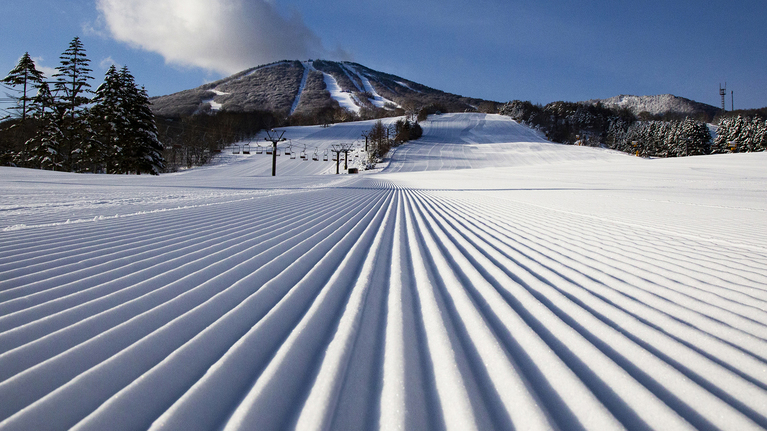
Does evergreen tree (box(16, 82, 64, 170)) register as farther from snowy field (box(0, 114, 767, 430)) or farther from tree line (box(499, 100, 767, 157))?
tree line (box(499, 100, 767, 157))

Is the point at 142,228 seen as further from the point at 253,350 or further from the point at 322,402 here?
the point at 322,402

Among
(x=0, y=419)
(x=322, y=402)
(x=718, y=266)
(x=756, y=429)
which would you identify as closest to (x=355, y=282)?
(x=322, y=402)

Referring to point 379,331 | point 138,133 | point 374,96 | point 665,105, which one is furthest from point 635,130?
point 665,105

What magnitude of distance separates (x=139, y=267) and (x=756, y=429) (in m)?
3.44

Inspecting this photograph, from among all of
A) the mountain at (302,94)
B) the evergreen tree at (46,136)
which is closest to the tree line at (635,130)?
the mountain at (302,94)

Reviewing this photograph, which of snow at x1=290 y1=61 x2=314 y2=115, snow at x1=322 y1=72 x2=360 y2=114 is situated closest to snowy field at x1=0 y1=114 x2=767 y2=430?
snow at x1=322 y1=72 x2=360 y2=114

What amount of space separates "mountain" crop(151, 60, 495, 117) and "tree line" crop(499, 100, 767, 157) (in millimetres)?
33223

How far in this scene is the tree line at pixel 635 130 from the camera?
48.6 m

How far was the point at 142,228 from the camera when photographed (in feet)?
13.5

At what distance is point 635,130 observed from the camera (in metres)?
74.4

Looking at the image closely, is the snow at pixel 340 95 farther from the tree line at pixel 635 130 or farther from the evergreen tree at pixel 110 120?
the evergreen tree at pixel 110 120

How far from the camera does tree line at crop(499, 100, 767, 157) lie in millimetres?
48625

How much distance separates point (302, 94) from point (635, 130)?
126193 millimetres

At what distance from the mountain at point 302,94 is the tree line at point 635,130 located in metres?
33.2
